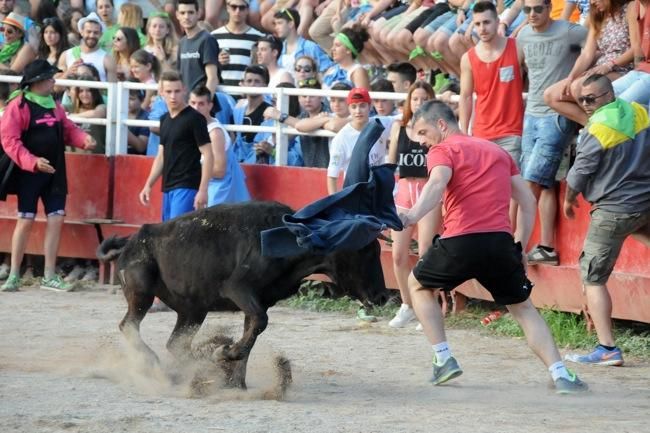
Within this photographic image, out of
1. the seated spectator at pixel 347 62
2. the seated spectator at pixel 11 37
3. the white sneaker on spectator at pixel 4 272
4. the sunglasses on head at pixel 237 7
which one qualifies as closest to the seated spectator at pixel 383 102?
the seated spectator at pixel 347 62

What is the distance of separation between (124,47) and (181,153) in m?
3.38

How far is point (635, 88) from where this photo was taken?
976 cm

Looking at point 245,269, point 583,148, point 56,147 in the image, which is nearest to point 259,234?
point 245,269

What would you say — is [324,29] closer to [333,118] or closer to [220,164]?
[333,118]

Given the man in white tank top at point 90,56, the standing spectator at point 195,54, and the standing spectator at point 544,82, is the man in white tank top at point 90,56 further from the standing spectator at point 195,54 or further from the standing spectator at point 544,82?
the standing spectator at point 544,82

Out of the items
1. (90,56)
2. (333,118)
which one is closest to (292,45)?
(90,56)

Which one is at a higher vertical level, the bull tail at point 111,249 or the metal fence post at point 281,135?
the metal fence post at point 281,135

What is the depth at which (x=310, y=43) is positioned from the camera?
1471cm

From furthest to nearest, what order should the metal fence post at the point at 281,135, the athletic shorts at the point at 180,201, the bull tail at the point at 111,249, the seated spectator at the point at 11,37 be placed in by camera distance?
the seated spectator at the point at 11,37
the metal fence post at the point at 281,135
the athletic shorts at the point at 180,201
the bull tail at the point at 111,249

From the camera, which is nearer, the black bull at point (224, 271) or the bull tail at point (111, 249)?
the black bull at point (224, 271)

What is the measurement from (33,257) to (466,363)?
20.6 feet

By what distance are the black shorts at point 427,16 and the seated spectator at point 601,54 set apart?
135 inches

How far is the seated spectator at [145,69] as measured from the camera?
1409cm

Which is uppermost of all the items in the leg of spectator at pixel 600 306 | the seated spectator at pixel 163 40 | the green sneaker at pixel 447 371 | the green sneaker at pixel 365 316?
the seated spectator at pixel 163 40
